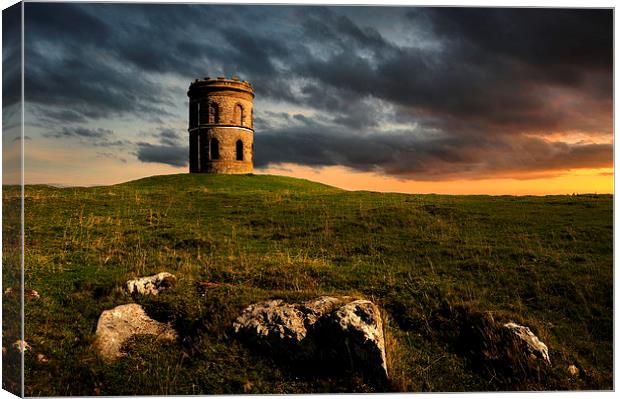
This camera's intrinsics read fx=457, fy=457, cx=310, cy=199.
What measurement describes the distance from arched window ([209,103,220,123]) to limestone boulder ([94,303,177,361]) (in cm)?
3486

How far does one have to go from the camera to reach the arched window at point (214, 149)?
41.5 meters

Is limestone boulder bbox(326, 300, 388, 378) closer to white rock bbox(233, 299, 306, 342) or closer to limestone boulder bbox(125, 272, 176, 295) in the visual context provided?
white rock bbox(233, 299, 306, 342)

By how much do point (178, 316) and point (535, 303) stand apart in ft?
21.6

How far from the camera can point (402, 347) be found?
7379 mm

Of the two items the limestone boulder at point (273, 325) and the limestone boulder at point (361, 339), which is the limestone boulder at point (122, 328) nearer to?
the limestone boulder at point (273, 325)

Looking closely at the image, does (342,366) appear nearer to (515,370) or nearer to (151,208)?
(515,370)

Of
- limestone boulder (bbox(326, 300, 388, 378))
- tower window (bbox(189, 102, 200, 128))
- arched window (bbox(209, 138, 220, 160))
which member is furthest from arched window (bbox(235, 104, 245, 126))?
limestone boulder (bbox(326, 300, 388, 378))

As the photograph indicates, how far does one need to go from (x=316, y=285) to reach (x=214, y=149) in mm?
34350

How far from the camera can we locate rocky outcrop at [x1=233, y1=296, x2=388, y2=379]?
7.01m

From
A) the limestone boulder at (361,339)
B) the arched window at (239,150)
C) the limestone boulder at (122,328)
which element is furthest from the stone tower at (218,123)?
the limestone boulder at (361,339)

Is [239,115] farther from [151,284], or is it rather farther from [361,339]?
[361,339]

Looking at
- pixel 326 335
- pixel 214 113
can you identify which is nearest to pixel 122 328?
pixel 326 335

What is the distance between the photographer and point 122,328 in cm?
750

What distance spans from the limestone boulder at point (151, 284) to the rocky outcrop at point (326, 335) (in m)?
1.98
